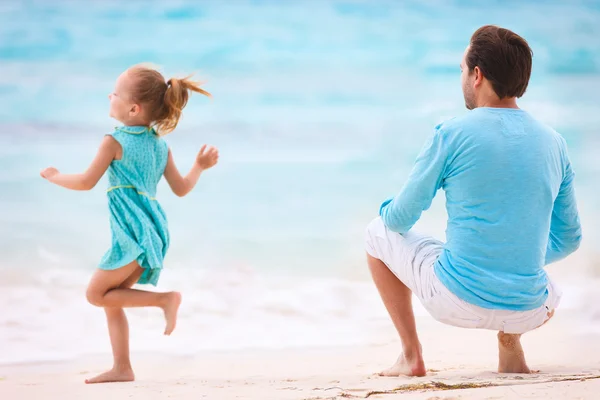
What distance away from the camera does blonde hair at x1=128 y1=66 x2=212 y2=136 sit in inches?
92.7

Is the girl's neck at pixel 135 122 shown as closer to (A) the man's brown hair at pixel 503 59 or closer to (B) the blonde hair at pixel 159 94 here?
(B) the blonde hair at pixel 159 94

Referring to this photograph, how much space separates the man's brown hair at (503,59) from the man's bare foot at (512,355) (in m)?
0.68

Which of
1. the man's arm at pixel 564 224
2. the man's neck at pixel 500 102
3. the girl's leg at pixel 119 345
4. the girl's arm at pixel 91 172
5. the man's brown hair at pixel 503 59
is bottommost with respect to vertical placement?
the girl's leg at pixel 119 345

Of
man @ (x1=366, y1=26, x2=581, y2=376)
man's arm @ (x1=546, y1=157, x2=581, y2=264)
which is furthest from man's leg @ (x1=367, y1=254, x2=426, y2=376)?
man's arm @ (x1=546, y1=157, x2=581, y2=264)

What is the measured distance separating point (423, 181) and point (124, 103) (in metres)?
1.04

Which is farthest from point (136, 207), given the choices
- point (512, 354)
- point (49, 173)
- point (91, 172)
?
point (512, 354)

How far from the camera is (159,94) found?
2381 mm

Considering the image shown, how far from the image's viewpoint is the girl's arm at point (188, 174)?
2469 mm

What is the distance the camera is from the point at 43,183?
6.34m

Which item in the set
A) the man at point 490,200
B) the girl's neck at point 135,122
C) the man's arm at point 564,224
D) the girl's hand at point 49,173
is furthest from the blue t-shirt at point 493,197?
the girl's hand at point 49,173

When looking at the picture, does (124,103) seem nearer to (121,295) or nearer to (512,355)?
(121,295)

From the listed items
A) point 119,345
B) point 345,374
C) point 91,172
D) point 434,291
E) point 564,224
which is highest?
point 91,172

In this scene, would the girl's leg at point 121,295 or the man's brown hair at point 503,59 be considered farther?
the girl's leg at point 121,295

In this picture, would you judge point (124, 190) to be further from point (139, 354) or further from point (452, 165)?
point (139, 354)
